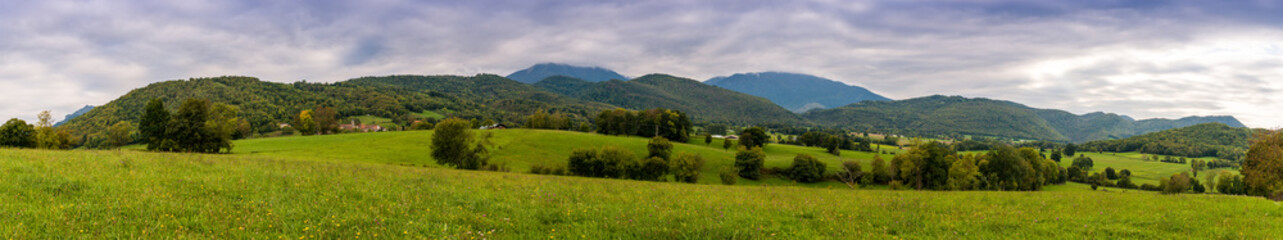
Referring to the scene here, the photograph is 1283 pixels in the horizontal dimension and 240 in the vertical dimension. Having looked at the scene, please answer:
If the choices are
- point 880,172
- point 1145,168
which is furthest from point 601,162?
point 1145,168

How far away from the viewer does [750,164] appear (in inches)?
3415

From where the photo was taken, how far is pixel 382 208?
980cm

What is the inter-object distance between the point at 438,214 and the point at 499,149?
77040 mm

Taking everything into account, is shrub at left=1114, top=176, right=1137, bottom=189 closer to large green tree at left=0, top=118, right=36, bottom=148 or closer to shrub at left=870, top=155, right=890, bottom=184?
shrub at left=870, top=155, right=890, bottom=184

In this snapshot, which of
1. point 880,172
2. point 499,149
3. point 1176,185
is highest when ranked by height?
point 499,149

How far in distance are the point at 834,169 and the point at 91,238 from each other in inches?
3838

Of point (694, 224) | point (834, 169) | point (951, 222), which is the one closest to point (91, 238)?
point (694, 224)

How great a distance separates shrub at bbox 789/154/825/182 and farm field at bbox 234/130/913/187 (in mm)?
2140

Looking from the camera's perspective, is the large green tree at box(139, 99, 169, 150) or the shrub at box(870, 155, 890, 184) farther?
the shrub at box(870, 155, 890, 184)

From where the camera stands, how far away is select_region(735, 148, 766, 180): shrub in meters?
86.0

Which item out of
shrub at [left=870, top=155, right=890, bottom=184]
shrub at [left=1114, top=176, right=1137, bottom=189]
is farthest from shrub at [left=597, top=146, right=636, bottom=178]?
shrub at [left=1114, top=176, right=1137, bottom=189]

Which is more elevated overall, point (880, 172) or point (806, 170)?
point (880, 172)

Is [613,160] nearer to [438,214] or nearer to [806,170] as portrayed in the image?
[806,170]

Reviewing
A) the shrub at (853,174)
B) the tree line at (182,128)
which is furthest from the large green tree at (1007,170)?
the tree line at (182,128)
